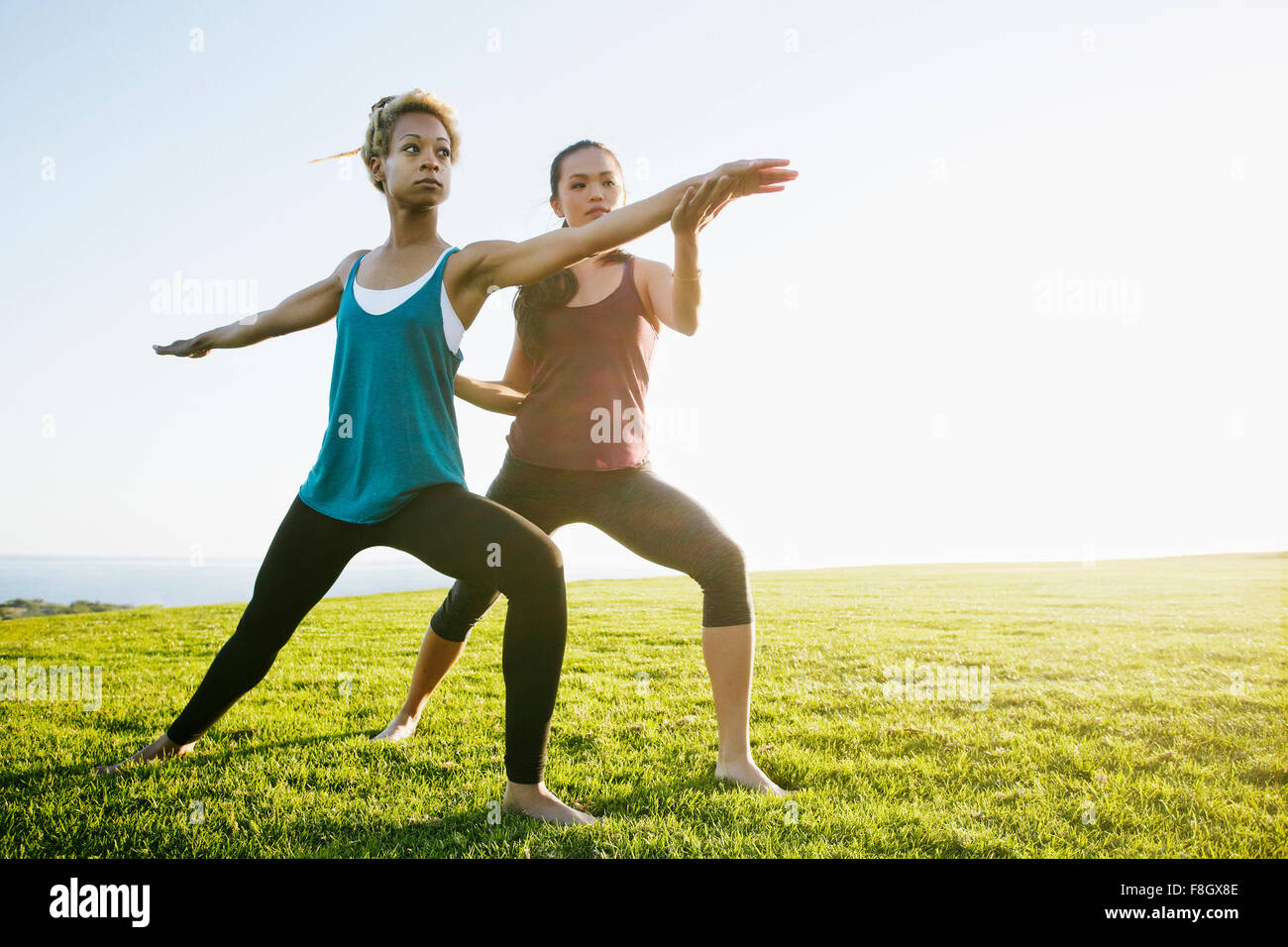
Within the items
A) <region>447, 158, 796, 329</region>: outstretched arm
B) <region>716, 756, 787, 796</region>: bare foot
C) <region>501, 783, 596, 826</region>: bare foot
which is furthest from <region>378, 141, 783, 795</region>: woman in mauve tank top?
<region>501, 783, 596, 826</region>: bare foot

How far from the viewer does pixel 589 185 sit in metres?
3.97

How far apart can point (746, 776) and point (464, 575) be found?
165cm

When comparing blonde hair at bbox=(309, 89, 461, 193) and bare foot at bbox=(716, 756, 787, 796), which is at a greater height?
blonde hair at bbox=(309, 89, 461, 193)

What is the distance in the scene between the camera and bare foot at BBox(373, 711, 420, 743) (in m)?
4.42

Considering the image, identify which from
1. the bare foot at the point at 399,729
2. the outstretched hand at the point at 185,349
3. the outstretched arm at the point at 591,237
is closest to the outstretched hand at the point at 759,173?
the outstretched arm at the point at 591,237

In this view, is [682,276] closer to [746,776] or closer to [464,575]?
[464,575]

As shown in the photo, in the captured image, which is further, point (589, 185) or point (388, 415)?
point (589, 185)

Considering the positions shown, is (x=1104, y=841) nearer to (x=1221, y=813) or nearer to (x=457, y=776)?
(x=1221, y=813)

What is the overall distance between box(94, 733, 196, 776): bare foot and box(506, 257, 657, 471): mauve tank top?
2118mm

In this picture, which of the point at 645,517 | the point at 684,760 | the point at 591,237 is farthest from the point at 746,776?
the point at 591,237

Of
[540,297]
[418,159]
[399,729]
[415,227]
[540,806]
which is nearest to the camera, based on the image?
[540,806]

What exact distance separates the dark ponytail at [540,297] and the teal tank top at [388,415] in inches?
32.6

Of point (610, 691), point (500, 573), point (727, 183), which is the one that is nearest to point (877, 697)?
point (610, 691)

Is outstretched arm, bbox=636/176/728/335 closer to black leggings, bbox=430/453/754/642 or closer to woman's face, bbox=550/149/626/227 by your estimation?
woman's face, bbox=550/149/626/227
